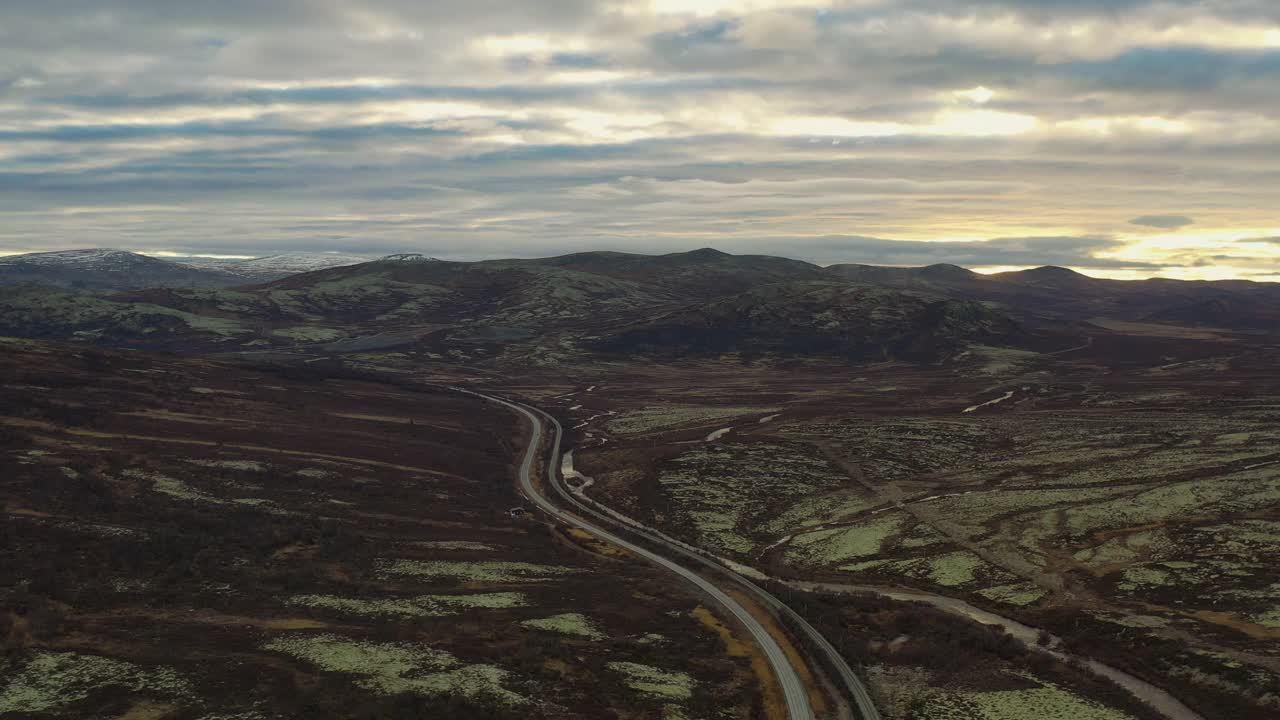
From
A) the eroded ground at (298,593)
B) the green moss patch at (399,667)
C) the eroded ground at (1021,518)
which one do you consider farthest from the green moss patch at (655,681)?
the eroded ground at (1021,518)

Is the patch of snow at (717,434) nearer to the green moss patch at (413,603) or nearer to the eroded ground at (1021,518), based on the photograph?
the eroded ground at (1021,518)

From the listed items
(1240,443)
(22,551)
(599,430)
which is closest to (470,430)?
(599,430)

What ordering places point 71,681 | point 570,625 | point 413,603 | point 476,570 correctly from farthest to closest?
point 476,570 < point 413,603 < point 570,625 < point 71,681

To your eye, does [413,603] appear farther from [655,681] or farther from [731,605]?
[731,605]

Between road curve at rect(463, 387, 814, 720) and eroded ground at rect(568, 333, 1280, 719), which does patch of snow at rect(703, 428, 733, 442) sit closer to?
eroded ground at rect(568, 333, 1280, 719)

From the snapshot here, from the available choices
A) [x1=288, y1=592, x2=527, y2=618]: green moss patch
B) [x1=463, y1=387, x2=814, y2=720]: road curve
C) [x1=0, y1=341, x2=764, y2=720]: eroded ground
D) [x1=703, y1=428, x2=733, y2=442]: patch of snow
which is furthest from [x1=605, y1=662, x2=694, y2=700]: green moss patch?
[x1=703, y1=428, x2=733, y2=442]: patch of snow

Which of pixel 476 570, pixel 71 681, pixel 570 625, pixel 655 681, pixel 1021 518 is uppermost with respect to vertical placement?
pixel 71 681

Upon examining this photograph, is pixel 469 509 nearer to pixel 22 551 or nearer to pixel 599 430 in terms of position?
pixel 22 551

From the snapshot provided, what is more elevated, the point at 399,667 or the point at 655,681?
the point at 399,667

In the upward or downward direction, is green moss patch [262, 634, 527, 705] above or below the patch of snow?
above

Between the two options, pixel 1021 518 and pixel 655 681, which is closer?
pixel 655 681

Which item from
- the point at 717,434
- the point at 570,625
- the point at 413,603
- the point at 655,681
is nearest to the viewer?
the point at 655,681

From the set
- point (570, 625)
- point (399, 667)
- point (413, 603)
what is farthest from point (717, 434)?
point (399, 667)
